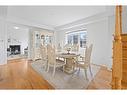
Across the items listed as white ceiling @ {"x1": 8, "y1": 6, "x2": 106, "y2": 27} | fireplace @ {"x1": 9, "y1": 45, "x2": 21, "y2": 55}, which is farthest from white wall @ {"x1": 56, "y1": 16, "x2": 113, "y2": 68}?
fireplace @ {"x1": 9, "y1": 45, "x2": 21, "y2": 55}

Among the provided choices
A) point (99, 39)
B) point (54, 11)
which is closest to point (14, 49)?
point (54, 11)

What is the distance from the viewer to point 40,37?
8.45 meters

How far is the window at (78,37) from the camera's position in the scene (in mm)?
7466

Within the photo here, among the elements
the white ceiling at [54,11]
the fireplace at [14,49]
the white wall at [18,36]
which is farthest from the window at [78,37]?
the fireplace at [14,49]

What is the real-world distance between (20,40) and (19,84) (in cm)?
888

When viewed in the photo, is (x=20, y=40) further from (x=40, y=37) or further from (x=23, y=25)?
(x=23, y=25)

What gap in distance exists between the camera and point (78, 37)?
7.92 metres

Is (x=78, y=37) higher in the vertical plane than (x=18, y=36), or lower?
lower

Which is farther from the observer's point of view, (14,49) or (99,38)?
(14,49)

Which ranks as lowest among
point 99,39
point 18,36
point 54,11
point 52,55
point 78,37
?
point 52,55

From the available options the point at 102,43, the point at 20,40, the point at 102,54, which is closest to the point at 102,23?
the point at 102,43

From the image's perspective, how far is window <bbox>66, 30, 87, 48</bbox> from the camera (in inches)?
294

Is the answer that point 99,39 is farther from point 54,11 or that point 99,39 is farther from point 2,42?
point 2,42

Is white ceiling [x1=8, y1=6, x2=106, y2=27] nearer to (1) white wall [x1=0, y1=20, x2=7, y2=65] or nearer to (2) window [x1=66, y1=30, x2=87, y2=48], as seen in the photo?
(1) white wall [x1=0, y1=20, x2=7, y2=65]
